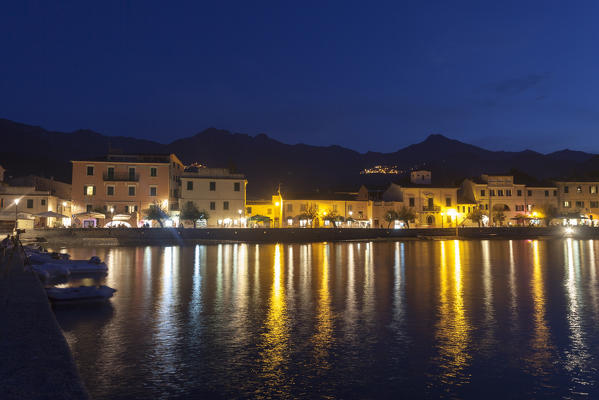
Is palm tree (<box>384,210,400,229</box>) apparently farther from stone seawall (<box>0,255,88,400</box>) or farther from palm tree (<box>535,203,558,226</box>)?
stone seawall (<box>0,255,88,400</box>)

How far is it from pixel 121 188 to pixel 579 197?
76067 mm

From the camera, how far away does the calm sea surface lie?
33.6ft

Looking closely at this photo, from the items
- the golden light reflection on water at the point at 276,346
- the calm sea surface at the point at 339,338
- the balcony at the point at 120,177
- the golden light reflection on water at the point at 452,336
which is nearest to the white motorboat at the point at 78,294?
the calm sea surface at the point at 339,338

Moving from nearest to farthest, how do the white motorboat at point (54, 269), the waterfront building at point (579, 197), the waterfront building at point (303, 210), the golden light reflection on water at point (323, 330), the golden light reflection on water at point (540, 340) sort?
1. the golden light reflection on water at point (540, 340)
2. the golden light reflection on water at point (323, 330)
3. the white motorboat at point (54, 269)
4. the waterfront building at point (303, 210)
5. the waterfront building at point (579, 197)

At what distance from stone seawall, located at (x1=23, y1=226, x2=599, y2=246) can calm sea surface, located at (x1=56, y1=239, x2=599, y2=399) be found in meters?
30.8

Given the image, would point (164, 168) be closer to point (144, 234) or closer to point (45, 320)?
point (144, 234)

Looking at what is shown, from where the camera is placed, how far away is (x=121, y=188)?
207 ft

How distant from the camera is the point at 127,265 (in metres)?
34.8

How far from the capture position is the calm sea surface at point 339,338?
1023 centimetres

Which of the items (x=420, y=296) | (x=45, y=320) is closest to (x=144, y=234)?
(x=420, y=296)

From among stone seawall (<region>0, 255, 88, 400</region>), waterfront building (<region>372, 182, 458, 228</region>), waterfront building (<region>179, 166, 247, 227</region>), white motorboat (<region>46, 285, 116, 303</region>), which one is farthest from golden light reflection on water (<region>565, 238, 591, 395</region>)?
waterfront building (<region>372, 182, 458, 228</region>)

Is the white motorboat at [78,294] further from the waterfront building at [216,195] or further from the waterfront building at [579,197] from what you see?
the waterfront building at [579,197]

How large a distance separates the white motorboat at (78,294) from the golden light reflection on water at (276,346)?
21.7 ft

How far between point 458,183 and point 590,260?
54.3m
